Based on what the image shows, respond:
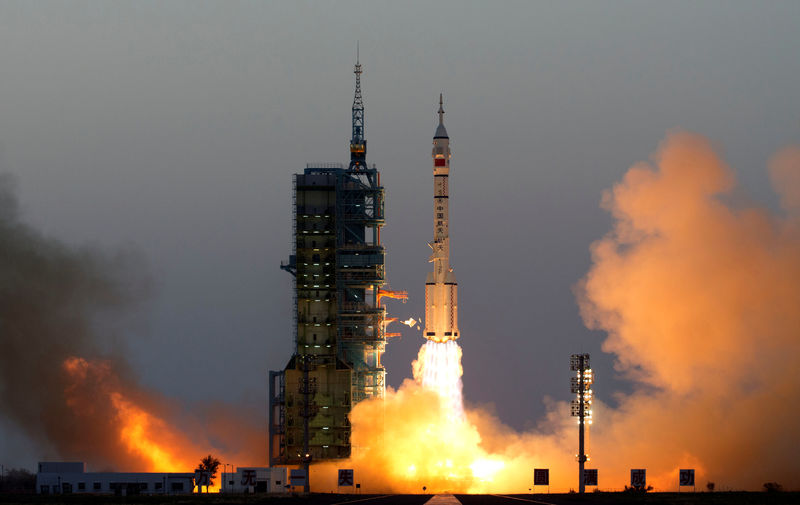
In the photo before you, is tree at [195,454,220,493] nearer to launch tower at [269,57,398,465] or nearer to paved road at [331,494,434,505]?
launch tower at [269,57,398,465]

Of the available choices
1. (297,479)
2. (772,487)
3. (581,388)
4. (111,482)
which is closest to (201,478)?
(111,482)

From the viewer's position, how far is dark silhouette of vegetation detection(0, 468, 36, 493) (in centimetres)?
17025

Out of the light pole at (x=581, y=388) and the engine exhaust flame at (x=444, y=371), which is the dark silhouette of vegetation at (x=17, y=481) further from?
the light pole at (x=581, y=388)

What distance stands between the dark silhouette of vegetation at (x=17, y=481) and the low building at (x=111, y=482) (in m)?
2.99

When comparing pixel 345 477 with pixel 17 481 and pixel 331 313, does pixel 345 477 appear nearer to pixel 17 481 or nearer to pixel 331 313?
pixel 331 313

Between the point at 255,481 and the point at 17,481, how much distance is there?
112 feet

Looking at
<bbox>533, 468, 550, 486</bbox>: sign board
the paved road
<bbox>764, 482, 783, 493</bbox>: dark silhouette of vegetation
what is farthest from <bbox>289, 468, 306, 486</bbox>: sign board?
<bbox>764, 482, 783, 493</bbox>: dark silhouette of vegetation

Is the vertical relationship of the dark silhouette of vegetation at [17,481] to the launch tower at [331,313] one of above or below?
below

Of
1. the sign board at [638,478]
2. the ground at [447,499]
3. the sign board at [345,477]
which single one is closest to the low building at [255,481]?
the sign board at [345,477]

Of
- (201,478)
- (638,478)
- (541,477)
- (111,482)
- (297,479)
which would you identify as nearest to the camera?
(638,478)

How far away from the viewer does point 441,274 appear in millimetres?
164625

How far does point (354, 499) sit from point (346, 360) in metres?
38.9

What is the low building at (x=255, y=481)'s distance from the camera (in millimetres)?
160750

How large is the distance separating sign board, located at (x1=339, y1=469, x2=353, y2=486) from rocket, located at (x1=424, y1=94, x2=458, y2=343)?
18.5 m
